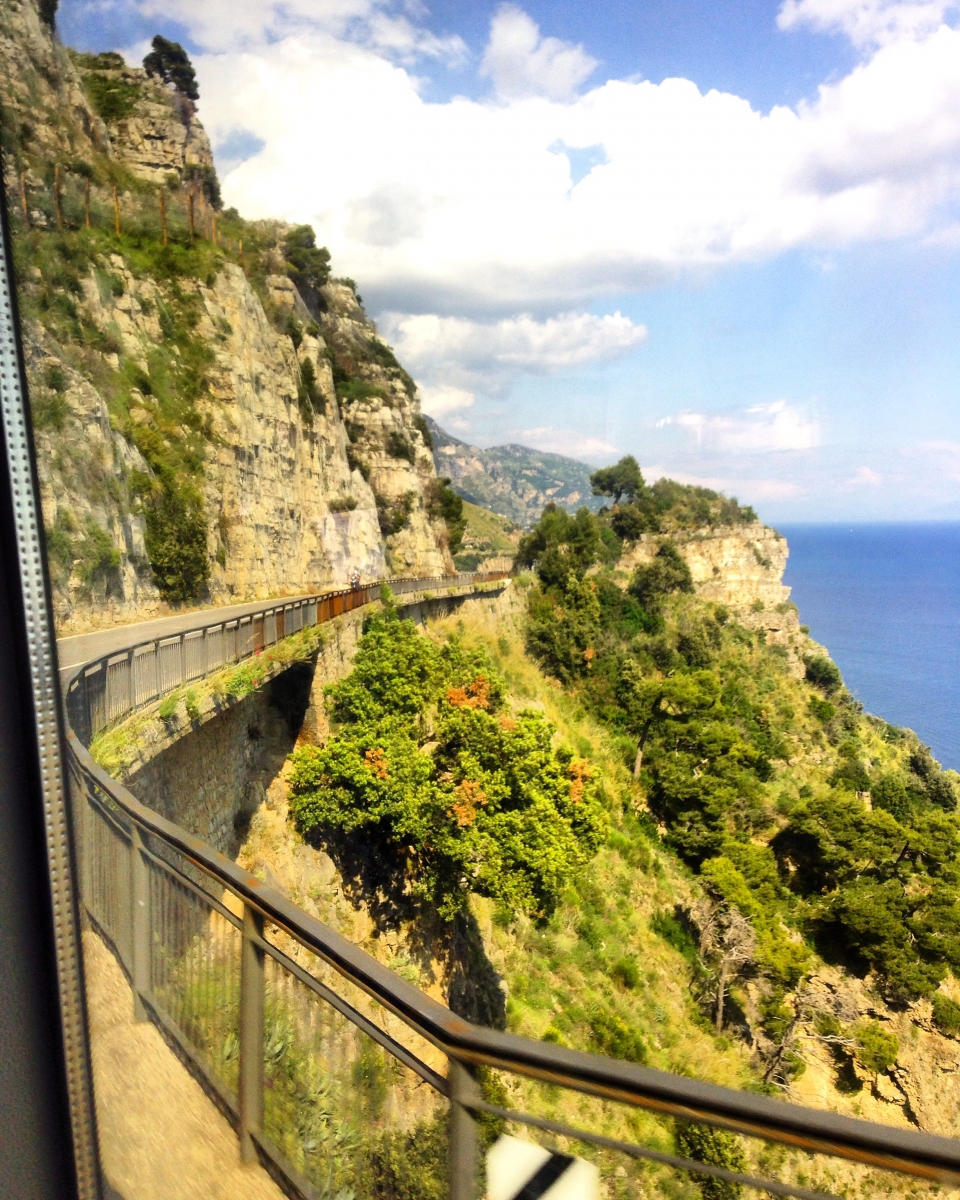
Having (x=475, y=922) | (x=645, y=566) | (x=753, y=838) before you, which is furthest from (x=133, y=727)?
(x=645, y=566)

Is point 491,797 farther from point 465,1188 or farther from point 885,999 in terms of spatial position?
point 885,999

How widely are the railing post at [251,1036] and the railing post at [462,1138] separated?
→ 85 centimetres

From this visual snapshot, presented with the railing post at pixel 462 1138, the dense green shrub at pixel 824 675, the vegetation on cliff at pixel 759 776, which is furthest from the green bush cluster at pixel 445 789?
the dense green shrub at pixel 824 675

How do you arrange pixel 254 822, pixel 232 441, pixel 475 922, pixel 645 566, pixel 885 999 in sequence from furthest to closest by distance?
pixel 645 566 → pixel 232 441 → pixel 885 999 → pixel 475 922 → pixel 254 822

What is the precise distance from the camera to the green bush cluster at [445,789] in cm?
1165

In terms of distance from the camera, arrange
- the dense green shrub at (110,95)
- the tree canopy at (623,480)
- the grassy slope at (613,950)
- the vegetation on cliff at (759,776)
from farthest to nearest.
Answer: the tree canopy at (623,480)
the vegetation on cliff at (759,776)
the grassy slope at (613,950)
the dense green shrub at (110,95)

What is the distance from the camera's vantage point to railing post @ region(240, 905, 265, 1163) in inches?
92.7

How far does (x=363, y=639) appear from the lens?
1541 centimetres

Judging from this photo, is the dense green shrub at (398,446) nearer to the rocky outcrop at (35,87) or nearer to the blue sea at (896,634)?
the rocky outcrop at (35,87)

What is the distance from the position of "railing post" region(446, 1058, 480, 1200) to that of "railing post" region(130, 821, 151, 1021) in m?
1.72

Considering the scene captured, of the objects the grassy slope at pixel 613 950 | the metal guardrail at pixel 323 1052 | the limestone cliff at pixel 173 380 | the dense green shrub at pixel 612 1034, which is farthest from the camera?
the grassy slope at pixel 613 950

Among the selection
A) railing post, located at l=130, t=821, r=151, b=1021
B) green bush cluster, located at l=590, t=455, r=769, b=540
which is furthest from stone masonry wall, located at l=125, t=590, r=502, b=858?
green bush cluster, located at l=590, t=455, r=769, b=540

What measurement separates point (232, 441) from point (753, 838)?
19.0 metres

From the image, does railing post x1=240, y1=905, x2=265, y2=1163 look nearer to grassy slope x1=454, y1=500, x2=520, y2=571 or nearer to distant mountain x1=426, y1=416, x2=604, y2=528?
grassy slope x1=454, y1=500, x2=520, y2=571
